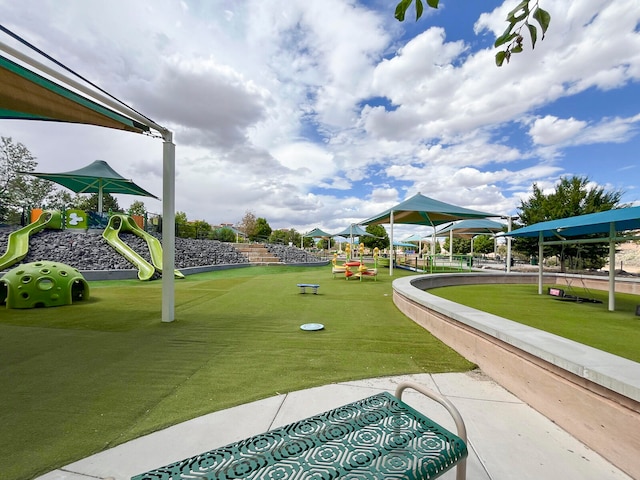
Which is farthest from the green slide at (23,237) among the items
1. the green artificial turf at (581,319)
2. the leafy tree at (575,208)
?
the leafy tree at (575,208)

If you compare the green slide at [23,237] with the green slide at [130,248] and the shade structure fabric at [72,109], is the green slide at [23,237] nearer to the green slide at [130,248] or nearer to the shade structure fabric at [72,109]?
the green slide at [130,248]

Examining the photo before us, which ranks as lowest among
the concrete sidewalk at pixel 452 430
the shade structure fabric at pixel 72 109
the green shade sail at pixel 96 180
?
the concrete sidewalk at pixel 452 430

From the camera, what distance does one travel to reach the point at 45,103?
492 cm

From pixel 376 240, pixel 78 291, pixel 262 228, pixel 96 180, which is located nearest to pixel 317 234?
pixel 376 240

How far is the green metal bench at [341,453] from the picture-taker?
1424 mm

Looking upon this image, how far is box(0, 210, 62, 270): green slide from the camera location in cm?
1362

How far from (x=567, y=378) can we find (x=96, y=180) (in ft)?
86.4

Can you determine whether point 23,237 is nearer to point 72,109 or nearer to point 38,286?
point 38,286

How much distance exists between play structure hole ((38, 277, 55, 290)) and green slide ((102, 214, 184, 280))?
21.3 ft

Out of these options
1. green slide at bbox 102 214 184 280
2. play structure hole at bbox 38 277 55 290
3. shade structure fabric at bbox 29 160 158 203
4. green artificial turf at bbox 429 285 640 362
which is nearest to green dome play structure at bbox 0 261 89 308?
play structure hole at bbox 38 277 55 290

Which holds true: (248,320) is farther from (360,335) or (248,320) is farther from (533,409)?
(533,409)

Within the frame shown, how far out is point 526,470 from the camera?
2.00 meters

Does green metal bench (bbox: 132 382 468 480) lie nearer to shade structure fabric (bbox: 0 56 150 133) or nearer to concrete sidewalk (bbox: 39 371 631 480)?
concrete sidewalk (bbox: 39 371 631 480)

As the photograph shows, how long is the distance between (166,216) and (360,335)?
14.9 ft
